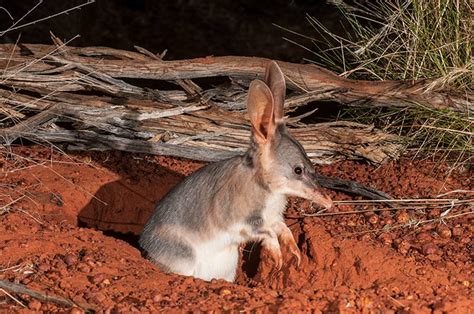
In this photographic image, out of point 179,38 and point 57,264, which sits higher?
point 57,264

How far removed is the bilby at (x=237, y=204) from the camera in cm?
618

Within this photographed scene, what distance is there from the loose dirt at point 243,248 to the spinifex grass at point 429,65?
250 millimetres

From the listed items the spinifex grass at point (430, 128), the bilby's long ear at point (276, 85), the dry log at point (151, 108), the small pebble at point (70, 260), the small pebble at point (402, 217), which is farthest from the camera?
the dry log at point (151, 108)

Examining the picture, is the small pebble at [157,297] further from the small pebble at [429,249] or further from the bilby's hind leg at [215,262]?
the small pebble at [429,249]

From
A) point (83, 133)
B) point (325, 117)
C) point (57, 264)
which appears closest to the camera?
point (57, 264)

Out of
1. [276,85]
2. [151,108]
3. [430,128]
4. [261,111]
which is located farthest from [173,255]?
[430,128]

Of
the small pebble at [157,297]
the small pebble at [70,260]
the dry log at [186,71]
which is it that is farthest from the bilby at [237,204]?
the dry log at [186,71]

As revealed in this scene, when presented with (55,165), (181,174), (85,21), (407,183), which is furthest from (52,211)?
(85,21)

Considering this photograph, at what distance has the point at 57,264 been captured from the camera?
19.0ft

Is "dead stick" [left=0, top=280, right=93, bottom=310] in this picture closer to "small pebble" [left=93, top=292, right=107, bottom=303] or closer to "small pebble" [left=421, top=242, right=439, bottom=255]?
"small pebble" [left=93, top=292, right=107, bottom=303]

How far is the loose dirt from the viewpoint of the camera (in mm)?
5297

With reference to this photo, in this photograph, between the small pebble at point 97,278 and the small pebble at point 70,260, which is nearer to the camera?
the small pebble at point 97,278

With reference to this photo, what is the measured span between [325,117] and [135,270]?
312 cm

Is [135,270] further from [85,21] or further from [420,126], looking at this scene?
[85,21]
